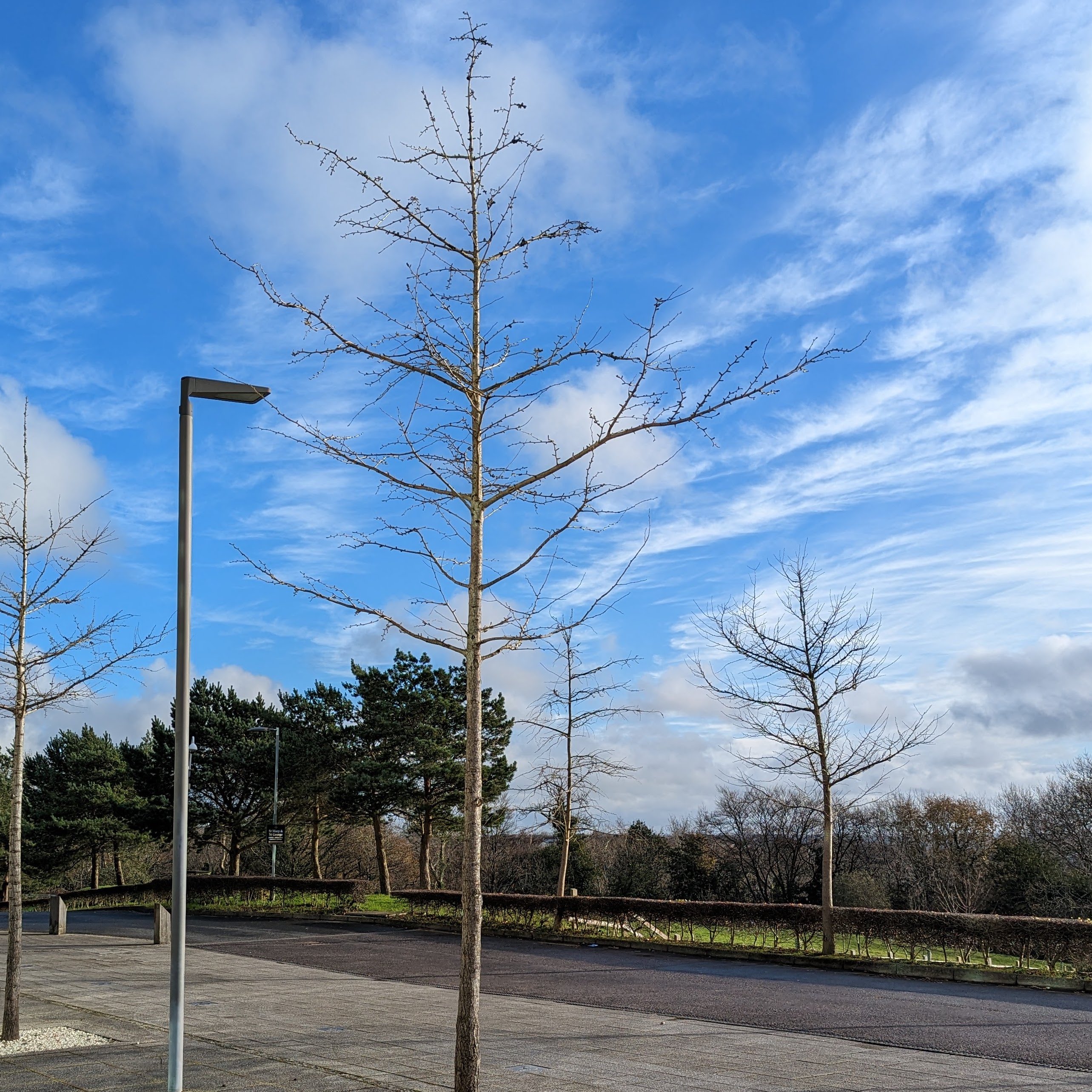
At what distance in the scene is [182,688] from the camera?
300 inches

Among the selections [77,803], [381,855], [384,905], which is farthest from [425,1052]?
[77,803]

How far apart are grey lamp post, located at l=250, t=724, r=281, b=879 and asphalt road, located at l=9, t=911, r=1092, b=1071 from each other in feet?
32.0

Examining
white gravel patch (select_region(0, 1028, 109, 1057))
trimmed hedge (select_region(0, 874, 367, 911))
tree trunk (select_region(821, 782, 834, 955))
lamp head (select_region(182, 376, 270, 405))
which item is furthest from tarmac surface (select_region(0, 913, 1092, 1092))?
trimmed hedge (select_region(0, 874, 367, 911))

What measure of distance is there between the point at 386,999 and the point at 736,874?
28052 millimetres

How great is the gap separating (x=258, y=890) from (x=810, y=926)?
69.5 feet

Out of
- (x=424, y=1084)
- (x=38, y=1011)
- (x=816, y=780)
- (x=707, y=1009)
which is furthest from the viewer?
(x=816, y=780)

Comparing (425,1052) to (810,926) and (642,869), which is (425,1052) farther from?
(642,869)

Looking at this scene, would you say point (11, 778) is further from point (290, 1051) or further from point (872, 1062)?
point (872, 1062)

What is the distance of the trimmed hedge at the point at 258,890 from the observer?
3272cm

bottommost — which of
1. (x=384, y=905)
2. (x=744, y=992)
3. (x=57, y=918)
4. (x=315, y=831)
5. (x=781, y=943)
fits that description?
(x=384, y=905)

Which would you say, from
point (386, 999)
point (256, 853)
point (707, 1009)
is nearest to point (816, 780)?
point (707, 1009)

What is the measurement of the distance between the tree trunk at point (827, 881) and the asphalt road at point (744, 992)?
1164 millimetres

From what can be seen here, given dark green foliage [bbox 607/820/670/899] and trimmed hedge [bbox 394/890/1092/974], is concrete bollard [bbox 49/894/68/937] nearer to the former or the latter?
trimmed hedge [bbox 394/890/1092/974]

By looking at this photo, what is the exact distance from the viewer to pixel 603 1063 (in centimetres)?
948
